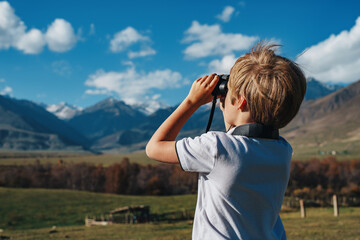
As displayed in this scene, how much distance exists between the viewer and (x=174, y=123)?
6.43 ft

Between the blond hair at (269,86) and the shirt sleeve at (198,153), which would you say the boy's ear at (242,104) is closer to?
the blond hair at (269,86)

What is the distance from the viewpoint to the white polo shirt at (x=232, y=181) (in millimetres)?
1803

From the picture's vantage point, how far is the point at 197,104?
2.02 meters

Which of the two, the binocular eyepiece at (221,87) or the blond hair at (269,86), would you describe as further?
the binocular eyepiece at (221,87)

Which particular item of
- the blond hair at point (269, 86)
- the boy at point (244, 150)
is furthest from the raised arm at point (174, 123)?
the blond hair at point (269, 86)

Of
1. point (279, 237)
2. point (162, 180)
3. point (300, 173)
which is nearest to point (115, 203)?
point (162, 180)

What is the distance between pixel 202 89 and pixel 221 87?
0.36 feet

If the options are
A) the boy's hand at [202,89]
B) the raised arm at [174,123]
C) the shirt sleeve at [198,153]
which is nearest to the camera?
the shirt sleeve at [198,153]

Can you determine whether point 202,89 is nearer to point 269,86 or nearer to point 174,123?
point 174,123

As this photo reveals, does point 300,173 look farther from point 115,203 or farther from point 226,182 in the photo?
point 226,182

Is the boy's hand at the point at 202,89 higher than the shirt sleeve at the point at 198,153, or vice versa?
the boy's hand at the point at 202,89

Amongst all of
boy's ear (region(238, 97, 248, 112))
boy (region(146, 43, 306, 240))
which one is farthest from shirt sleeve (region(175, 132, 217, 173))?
boy's ear (region(238, 97, 248, 112))

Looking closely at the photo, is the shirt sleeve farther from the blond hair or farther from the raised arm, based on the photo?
the blond hair

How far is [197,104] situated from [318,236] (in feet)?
53.7
